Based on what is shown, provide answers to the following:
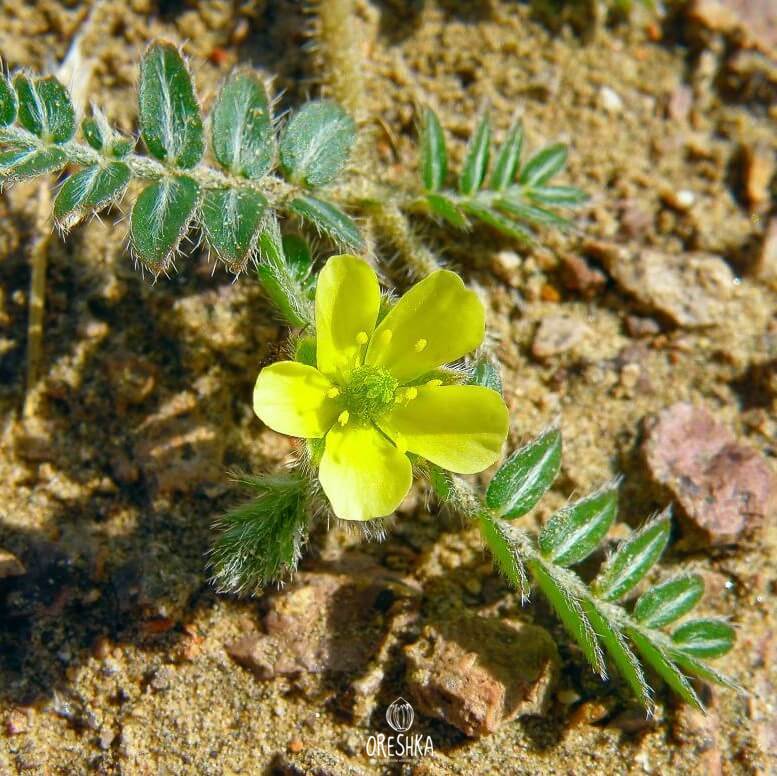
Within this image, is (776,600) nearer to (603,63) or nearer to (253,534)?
(253,534)

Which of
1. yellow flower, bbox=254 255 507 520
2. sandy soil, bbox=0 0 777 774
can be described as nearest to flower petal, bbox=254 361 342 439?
yellow flower, bbox=254 255 507 520

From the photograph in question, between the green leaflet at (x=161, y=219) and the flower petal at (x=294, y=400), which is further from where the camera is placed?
the green leaflet at (x=161, y=219)

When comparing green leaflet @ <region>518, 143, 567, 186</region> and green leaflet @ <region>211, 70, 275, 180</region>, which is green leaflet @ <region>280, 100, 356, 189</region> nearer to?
green leaflet @ <region>211, 70, 275, 180</region>

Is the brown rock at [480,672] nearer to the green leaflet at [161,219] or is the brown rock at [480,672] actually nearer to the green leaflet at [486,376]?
the green leaflet at [486,376]

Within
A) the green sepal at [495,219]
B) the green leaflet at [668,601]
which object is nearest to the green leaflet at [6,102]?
the green sepal at [495,219]

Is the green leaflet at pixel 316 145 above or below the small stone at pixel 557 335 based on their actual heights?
above

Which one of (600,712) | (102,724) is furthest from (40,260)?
(600,712)
